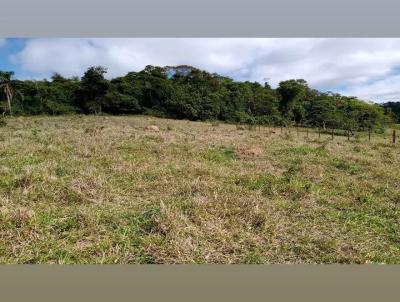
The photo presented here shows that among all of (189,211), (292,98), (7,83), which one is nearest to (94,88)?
(7,83)

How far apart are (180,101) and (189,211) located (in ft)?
106

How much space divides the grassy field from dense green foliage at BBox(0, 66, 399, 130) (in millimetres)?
28147

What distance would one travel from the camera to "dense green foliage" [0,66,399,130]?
36875 mm

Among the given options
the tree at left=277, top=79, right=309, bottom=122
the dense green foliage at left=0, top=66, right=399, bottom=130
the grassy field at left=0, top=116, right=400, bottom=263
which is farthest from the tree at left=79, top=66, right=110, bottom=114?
the grassy field at left=0, top=116, right=400, bottom=263

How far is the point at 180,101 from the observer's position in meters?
36.8

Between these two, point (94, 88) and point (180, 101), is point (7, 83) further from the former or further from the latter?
point (180, 101)

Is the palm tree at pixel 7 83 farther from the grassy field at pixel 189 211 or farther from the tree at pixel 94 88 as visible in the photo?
the grassy field at pixel 189 211

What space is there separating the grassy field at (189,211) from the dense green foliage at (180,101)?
2815 centimetres

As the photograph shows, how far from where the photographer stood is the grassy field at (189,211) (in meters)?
4.09

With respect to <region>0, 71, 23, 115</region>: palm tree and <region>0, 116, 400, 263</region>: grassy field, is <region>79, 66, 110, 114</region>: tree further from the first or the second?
<region>0, 116, 400, 263</region>: grassy field

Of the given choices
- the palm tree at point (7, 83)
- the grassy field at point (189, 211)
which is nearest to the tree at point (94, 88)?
the palm tree at point (7, 83)

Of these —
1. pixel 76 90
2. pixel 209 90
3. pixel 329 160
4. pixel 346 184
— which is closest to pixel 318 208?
Answer: pixel 346 184

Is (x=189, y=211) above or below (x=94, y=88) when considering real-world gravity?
below

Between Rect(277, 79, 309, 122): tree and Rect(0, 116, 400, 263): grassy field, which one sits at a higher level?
Rect(277, 79, 309, 122): tree
